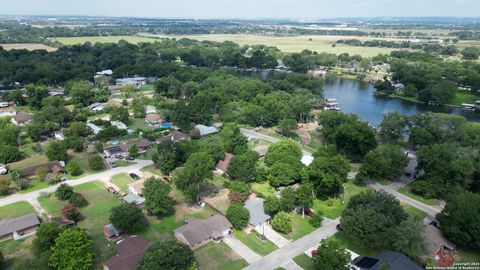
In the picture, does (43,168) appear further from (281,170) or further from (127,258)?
(281,170)

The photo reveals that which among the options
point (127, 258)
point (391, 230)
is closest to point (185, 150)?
point (127, 258)

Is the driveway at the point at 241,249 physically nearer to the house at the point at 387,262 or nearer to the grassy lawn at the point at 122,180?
the house at the point at 387,262

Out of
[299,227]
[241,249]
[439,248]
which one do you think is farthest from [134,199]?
[439,248]

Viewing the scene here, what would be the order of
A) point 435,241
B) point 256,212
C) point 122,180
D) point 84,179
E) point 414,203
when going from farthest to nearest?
point 84,179 → point 122,180 → point 414,203 → point 256,212 → point 435,241

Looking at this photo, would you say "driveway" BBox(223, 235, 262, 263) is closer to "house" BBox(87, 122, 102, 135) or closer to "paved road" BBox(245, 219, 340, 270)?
"paved road" BBox(245, 219, 340, 270)

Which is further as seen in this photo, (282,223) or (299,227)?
(299,227)

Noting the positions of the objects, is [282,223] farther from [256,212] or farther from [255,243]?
[256,212]
